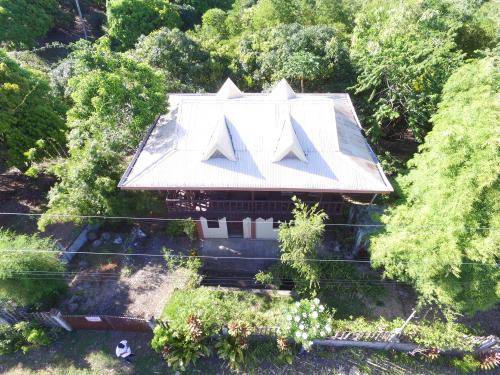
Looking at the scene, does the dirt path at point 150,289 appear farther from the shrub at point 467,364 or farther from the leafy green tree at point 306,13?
the leafy green tree at point 306,13

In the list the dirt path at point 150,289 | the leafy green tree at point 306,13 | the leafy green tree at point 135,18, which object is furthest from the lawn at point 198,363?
the leafy green tree at point 135,18

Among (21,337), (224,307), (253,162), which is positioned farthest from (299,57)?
(21,337)

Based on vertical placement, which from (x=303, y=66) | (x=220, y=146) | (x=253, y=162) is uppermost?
(x=303, y=66)

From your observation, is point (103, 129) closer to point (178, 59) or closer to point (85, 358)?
point (178, 59)

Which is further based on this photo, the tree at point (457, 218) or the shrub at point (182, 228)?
the shrub at point (182, 228)

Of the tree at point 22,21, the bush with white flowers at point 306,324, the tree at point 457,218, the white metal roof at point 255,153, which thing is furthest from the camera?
the tree at point 22,21

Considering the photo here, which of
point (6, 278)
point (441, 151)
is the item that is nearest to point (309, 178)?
point (441, 151)
